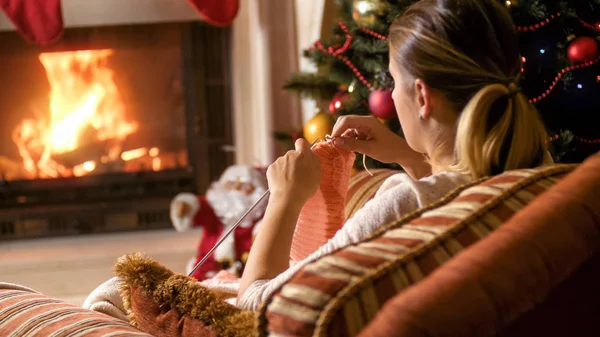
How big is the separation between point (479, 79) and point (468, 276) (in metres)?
0.46

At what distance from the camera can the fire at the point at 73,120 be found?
10.0 feet

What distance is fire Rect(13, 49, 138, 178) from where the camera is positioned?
3.06m

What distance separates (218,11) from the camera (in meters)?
2.82

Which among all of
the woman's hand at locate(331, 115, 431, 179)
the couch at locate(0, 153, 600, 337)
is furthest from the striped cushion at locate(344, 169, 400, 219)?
the couch at locate(0, 153, 600, 337)

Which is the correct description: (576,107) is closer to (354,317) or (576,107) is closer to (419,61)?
(419,61)

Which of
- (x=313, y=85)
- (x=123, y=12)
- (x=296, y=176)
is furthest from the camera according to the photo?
(x=123, y=12)

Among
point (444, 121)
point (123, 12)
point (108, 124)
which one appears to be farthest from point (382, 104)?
point (108, 124)

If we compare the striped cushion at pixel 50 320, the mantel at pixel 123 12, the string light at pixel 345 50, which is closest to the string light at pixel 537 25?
the string light at pixel 345 50

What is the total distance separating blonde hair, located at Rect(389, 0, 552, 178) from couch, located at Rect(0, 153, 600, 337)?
0.23 m

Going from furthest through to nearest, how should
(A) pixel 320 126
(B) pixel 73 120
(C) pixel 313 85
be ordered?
(B) pixel 73 120 < (C) pixel 313 85 < (A) pixel 320 126

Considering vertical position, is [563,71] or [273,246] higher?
[563,71]

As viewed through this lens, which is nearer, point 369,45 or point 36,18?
point 369,45

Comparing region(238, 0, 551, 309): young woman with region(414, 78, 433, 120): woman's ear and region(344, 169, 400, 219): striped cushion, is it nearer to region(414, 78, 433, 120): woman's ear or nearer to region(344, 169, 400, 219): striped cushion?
region(414, 78, 433, 120): woman's ear

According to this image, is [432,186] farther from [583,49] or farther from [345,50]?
[345,50]
